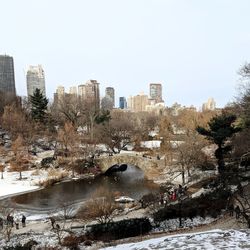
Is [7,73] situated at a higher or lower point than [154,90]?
higher

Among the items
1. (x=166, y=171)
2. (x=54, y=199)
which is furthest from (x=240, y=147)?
(x=54, y=199)

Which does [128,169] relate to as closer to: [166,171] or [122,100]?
[166,171]

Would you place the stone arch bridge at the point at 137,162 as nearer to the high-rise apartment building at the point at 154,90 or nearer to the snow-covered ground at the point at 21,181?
the snow-covered ground at the point at 21,181

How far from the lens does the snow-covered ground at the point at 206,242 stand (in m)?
7.76

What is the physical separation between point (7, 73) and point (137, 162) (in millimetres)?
55355

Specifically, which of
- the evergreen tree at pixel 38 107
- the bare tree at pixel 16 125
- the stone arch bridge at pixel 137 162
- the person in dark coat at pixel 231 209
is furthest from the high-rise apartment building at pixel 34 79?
the person in dark coat at pixel 231 209

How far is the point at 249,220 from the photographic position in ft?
34.9

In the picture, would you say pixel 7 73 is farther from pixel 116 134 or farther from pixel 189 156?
pixel 189 156

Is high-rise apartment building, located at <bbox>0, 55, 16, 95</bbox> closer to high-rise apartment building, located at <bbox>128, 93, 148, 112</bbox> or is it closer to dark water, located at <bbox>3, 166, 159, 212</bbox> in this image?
high-rise apartment building, located at <bbox>128, 93, 148, 112</bbox>

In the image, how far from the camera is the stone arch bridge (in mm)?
32875

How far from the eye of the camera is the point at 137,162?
1356 inches

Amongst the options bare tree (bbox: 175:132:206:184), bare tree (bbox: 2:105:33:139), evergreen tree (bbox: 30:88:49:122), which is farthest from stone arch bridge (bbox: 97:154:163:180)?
evergreen tree (bbox: 30:88:49:122)

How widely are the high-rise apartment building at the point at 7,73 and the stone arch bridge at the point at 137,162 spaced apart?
165ft

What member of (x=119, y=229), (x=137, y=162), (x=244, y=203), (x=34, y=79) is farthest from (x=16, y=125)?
(x=34, y=79)
